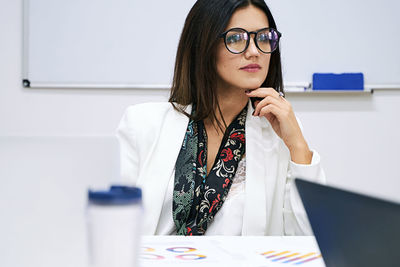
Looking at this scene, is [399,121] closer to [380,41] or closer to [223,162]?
[380,41]

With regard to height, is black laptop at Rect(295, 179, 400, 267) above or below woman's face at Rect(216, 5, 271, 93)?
below

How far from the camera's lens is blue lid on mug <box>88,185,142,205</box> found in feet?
1.07

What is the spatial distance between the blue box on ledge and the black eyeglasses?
104 centimetres

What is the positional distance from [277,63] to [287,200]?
442 millimetres

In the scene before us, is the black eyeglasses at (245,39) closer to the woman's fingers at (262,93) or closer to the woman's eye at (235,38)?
the woman's eye at (235,38)

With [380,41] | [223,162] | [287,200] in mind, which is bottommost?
[287,200]

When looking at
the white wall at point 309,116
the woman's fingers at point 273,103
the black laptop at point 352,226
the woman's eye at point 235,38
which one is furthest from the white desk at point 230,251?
the white wall at point 309,116

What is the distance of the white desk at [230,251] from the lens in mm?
621

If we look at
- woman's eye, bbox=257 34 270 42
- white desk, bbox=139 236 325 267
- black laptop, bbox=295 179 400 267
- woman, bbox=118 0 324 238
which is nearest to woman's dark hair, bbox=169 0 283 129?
woman, bbox=118 0 324 238

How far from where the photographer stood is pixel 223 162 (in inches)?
47.0

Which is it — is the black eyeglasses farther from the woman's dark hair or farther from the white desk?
the white desk

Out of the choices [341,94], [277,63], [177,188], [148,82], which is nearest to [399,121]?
[341,94]

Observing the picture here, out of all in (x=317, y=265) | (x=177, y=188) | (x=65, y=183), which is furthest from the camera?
(x=177, y=188)

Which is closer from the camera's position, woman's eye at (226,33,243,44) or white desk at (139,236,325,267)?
white desk at (139,236,325,267)
